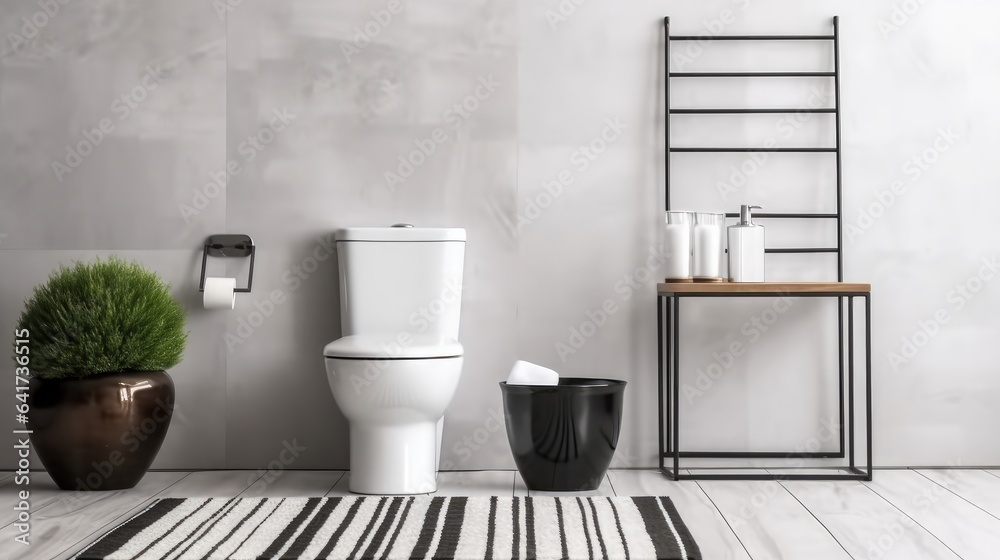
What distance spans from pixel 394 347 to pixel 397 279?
1.25 feet

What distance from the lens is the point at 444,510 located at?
6.84 feet

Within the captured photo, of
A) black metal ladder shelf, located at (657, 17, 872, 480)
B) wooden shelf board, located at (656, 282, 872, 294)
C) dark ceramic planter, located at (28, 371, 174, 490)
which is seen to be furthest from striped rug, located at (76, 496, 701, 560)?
wooden shelf board, located at (656, 282, 872, 294)

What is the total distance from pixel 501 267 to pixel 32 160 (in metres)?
1.55

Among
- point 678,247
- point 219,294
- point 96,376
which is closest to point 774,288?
point 678,247

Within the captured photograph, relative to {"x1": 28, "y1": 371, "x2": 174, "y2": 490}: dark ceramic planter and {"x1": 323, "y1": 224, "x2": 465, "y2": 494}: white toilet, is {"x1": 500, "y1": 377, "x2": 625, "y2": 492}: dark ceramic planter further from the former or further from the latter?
{"x1": 28, "y1": 371, "x2": 174, "y2": 490}: dark ceramic planter

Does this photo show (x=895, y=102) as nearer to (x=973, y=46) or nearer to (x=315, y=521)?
(x=973, y=46)

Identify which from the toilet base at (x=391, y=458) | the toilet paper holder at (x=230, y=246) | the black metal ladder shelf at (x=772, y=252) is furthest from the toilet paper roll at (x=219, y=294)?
the black metal ladder shelf at (x=772, y=252)

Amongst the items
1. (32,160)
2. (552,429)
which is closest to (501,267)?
(552,429)

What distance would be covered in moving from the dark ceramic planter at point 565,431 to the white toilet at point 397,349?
224mm

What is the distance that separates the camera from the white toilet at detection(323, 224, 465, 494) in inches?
86.0

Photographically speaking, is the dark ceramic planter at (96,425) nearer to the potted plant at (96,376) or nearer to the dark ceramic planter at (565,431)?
the potted plant at (96,376)

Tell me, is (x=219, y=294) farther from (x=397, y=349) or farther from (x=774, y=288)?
(x=774, y=288)

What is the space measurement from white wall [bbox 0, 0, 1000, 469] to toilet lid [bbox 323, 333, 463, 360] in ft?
1.17

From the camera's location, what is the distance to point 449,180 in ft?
8.69
